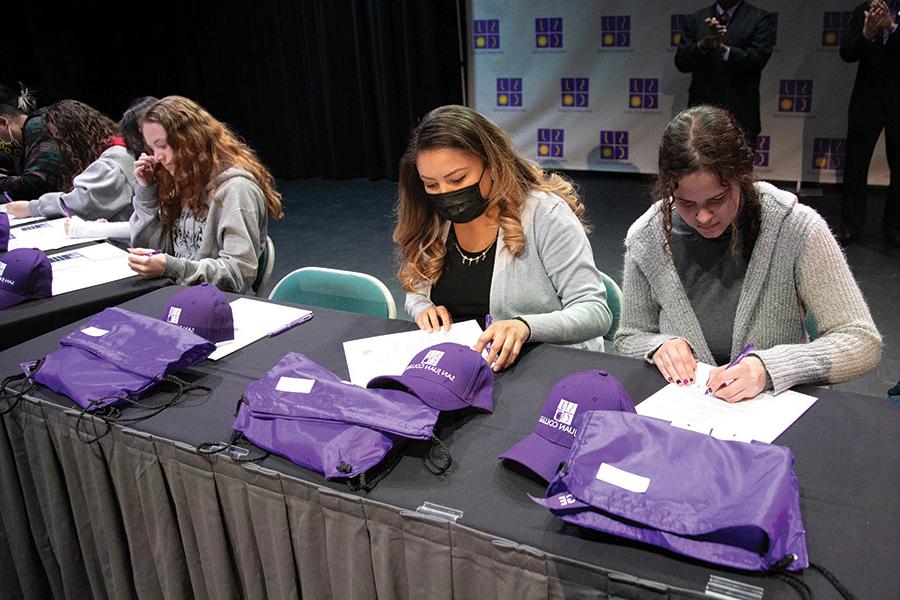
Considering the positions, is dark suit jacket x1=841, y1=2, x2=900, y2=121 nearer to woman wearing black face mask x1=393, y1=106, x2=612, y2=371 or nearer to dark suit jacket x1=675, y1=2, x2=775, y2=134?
dark suit jacket x1=675, y1=2, x2=775, y2=134

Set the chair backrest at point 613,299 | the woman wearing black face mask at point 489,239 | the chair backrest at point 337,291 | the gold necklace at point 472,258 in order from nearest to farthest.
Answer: the woman wearing black face mask at point 489,239
the gold necklace at point 472,258
the chair backrest at point 613,299
the chair backrest at point 337,291

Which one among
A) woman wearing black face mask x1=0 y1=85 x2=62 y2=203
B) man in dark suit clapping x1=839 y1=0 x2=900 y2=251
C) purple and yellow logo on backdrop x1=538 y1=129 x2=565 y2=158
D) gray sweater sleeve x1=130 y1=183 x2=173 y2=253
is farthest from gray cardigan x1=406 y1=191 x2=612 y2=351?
purple and yellow logo on backdrop x1=538 y1=129 x2=565 y2=158

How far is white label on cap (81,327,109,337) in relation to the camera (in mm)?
1769

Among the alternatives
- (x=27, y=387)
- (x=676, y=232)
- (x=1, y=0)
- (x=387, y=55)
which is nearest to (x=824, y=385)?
(x=676, y=232)

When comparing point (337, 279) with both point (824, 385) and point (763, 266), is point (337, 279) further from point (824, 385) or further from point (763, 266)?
point (824, 385)

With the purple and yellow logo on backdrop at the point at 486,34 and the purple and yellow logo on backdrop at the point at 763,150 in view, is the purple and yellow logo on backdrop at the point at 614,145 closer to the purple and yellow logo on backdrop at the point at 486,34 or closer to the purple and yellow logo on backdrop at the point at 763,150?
the purple and yellow logo on backdrop at the point at 763,150

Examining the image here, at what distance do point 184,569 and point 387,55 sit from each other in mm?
5650

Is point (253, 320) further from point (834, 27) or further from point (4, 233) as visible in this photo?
point (834, 27)

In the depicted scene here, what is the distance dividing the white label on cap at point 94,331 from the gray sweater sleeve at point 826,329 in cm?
149

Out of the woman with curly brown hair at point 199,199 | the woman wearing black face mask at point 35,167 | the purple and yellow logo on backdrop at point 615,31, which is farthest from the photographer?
the purple and yellow logo on backdrop at point 615,31

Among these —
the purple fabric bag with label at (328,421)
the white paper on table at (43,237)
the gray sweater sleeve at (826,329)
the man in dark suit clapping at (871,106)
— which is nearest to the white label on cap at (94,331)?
the purple fabric bag with label at (328,421)

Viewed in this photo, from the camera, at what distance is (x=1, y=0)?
20.1 feet

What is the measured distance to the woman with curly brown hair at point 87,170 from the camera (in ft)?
11.1

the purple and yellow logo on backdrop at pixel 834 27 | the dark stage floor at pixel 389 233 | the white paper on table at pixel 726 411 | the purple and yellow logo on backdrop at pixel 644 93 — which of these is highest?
the purple and yellow logo on backdrop at pixel 834 27
